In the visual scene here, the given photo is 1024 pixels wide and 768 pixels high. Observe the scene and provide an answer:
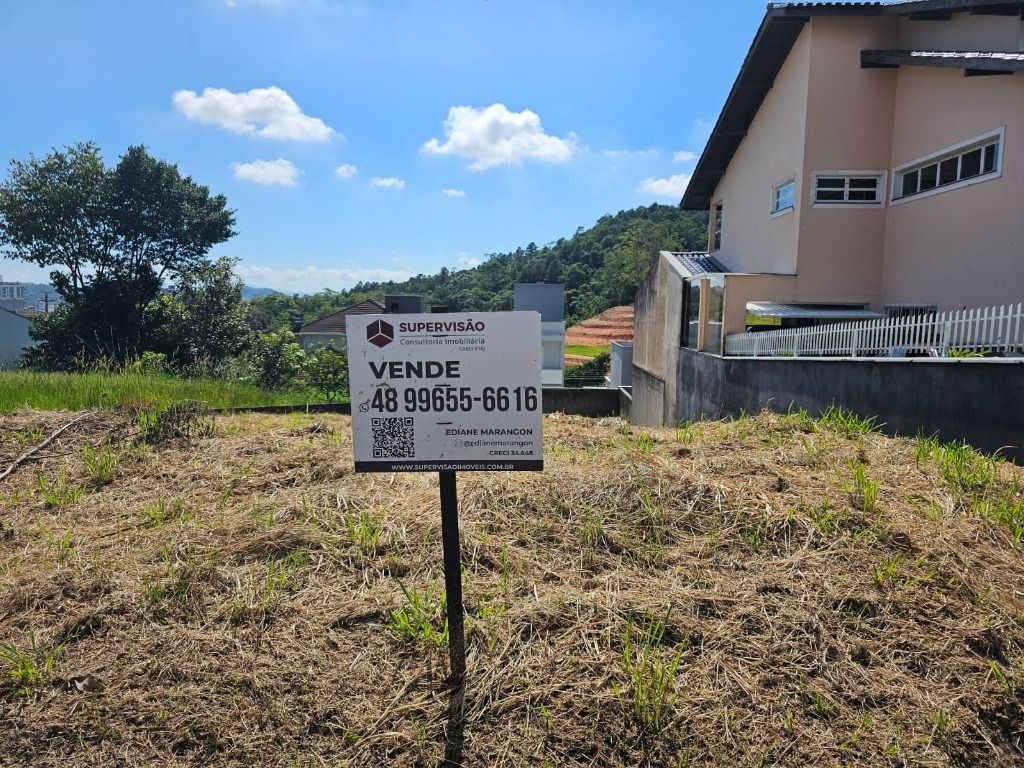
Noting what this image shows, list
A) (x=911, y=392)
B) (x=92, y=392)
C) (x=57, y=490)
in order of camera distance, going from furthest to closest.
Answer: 1. (x=92, y=392)
2. (x=911, y=392)
3. (x=57, y=490)

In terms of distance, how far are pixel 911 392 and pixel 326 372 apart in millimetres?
13363

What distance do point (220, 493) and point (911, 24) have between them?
49.2 ft

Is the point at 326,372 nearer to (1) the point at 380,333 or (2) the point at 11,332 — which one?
(1) the point at 380,333

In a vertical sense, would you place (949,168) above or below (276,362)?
above

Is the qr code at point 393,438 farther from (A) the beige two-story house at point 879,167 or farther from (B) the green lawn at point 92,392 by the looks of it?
(A) the beige two-story house at point 879,167

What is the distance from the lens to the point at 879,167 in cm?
1298

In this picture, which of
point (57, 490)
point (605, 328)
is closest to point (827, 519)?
point (57, 490)

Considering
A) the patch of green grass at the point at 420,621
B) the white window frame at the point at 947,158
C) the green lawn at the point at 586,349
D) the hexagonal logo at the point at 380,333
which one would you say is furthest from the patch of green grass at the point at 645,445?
the green lawn at the point at 586,349

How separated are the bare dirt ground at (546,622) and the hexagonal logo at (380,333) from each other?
4.20 ft

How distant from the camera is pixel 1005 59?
886 centimetres

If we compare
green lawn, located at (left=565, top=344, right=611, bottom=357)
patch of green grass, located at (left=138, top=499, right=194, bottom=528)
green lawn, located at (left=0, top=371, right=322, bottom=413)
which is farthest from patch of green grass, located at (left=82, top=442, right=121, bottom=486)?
green lawn, located at (left=565, top=344, right=611, bottom=357)

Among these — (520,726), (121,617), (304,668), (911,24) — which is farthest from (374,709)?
(911,24)

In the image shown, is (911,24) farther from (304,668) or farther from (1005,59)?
(304,668)

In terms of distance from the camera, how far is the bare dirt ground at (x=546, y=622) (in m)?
2.42
